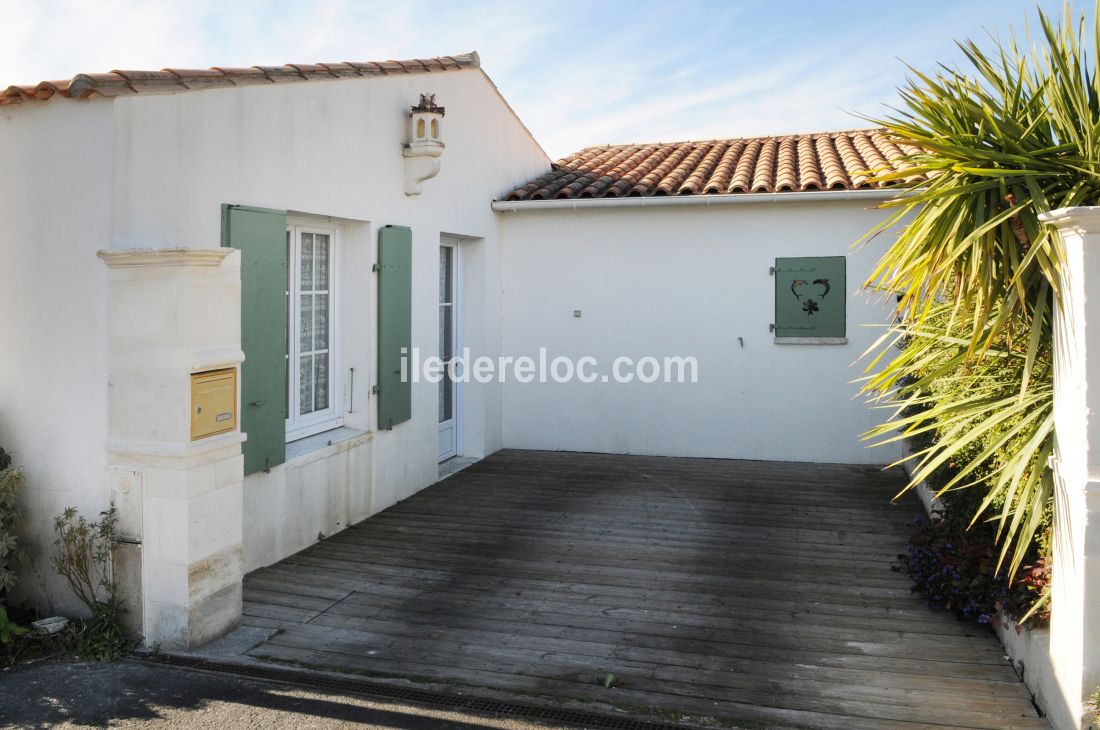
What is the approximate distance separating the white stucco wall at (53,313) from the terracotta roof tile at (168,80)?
11cm

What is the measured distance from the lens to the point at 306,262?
280 inches

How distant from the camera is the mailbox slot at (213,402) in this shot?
4750 mm

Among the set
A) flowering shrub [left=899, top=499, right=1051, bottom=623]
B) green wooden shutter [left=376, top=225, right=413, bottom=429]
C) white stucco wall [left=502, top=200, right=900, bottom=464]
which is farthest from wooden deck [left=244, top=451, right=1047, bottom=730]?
white stucco wall [left=502, top=200, right=900, bottom=464]

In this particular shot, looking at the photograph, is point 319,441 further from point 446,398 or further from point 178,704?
point 178,704

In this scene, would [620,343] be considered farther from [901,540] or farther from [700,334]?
[901,540]

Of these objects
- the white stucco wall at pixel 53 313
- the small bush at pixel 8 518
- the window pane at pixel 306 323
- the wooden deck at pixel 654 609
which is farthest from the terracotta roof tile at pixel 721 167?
the small bush at pixel 8 518

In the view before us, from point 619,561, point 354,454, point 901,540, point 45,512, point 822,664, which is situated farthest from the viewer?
point 354,454

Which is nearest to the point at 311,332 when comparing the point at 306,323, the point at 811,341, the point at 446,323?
the point at 306,323

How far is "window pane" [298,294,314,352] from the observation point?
6.99 meters

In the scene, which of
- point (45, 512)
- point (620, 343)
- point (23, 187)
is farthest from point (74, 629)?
point (620, 343)

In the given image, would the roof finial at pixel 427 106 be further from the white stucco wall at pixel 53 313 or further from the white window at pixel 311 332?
the white stucco wall at pixel 53 313

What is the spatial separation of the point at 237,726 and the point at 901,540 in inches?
198

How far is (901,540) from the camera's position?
23.0 feet

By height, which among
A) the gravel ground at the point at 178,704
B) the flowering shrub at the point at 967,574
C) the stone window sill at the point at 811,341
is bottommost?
the gravel ground at the point at 178,704
